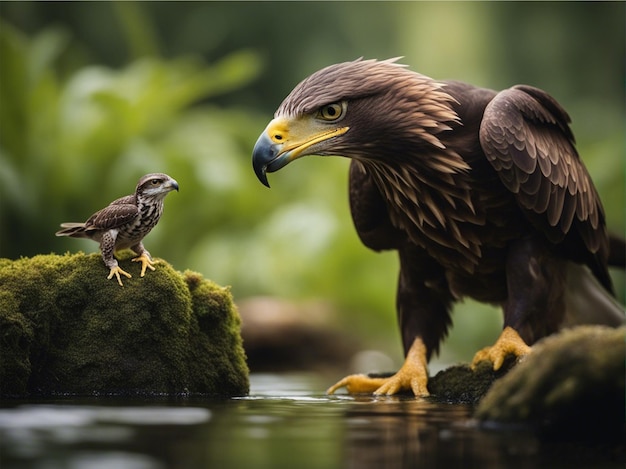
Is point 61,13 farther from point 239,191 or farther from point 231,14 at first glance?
point 239,191

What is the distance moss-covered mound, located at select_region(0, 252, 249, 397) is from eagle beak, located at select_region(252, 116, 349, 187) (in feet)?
2.50

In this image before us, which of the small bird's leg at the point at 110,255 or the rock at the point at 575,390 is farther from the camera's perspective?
the small bird's leg at the point at 110,255

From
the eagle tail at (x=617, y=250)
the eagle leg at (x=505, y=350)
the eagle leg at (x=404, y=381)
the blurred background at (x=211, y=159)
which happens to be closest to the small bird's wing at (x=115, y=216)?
the eagle leg at (x=404, y=381)

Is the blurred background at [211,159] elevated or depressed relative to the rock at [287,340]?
elevated

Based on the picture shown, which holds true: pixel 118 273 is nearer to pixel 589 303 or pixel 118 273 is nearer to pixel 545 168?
pixel 545 168

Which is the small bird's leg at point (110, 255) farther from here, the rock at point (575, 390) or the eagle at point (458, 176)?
the rock at point (575, 390)

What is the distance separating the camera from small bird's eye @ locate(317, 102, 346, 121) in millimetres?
5035

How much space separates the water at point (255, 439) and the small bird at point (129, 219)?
0.82 meters

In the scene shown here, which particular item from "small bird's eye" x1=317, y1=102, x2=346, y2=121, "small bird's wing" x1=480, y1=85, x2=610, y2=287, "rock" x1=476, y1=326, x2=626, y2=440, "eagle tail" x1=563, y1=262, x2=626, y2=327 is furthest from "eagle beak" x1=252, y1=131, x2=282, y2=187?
"eagle tail" x1=563, y1=262, x2=626, y2=327

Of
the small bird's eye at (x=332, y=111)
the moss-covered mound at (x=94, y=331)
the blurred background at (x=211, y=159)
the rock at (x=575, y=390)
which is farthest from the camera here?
the blurred background at (x=211, y=159)

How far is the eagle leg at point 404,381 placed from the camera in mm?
5445

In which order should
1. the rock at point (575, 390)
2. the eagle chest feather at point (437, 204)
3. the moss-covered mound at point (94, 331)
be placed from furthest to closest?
the eagle chest feather at point (437, 204), the moss-covered mound at point (94, 331), the rock at point (575, 390)

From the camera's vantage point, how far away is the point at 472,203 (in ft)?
17.2

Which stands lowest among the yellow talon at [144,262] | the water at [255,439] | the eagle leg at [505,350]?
the water at [255,439]
